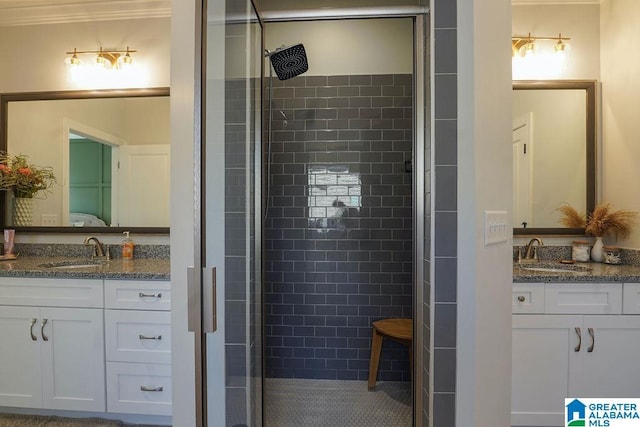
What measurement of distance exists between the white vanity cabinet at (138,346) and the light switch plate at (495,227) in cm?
166

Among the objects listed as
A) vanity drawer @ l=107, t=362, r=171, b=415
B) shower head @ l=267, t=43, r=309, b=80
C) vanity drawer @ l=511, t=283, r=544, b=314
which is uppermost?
shower head @ l=267, t=43, r=309, b=80

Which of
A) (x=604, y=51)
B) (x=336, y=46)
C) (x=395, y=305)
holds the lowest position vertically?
(x=395, y=305)

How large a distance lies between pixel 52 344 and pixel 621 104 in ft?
12.9

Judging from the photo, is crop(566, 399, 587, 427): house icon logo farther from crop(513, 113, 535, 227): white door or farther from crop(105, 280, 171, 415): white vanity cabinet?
crop(105, 280, 171, 415): white vanity cabinet

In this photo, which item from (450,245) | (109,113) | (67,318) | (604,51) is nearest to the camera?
(450,245)

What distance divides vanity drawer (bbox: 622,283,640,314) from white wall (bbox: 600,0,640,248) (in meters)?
0.50

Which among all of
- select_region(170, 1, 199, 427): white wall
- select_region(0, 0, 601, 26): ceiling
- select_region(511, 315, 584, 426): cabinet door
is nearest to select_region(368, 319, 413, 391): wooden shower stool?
select_region(511, 315, 584, 426): cabinet door

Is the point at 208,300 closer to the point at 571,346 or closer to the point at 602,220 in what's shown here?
the point at 571,346

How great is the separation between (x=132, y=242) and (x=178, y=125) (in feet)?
4.68

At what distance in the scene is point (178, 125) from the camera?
3.97 feet

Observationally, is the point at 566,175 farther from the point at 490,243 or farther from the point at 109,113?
the point at 109,113

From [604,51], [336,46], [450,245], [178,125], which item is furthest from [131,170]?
[604,51]

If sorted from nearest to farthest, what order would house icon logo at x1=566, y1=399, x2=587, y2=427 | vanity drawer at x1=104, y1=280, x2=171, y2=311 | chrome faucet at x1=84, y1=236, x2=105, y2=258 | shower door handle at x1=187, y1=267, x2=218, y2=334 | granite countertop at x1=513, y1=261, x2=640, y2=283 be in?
shower door handle at x1=187, y1=267, x2=218, y2=334 < house icon logo at x1=566, y1=399, x2=587, y2=427 < granite countertop at x1=513, y1=261, x2=640, y2=283 < vanity drawer at x1=104, y1=280, x2=171, y2=311 < chrome faucet at x1=84, y1=236, x2=105, y2=258

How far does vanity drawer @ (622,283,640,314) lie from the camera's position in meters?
1.63
